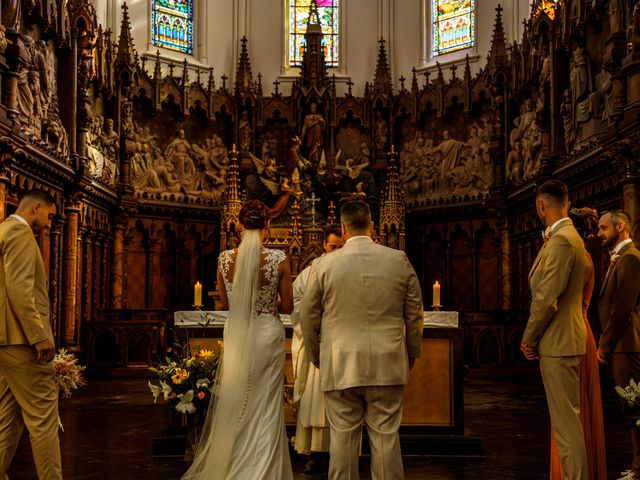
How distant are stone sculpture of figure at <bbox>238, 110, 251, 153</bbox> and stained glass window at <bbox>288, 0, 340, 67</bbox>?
3.07 meters

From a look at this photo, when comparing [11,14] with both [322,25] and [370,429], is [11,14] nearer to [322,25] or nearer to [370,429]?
[370,429]

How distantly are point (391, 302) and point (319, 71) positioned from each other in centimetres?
1712

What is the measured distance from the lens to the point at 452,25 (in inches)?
878

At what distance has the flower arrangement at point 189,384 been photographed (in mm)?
6742

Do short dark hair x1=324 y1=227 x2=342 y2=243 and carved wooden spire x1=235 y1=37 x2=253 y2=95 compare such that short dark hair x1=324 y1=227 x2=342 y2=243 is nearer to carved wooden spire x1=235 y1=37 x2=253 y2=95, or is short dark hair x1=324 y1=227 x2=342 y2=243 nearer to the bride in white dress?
the bride in white dress

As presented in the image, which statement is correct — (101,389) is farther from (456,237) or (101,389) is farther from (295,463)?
(456,237)

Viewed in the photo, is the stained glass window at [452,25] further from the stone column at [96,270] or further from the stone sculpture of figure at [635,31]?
the stone sculpture of figure at [635,31]

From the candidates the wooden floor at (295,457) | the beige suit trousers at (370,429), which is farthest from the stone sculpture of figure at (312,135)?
the beige suit trousers at (370,429)

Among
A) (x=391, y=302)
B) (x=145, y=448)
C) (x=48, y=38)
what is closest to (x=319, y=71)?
(x=48, y=38)

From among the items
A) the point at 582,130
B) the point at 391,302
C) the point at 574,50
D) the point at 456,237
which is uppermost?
the point at 574,50

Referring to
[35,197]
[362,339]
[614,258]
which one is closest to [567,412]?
[362,339]

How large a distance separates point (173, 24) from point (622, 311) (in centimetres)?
1839

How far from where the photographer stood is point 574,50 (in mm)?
14086

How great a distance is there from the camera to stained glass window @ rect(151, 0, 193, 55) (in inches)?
850
